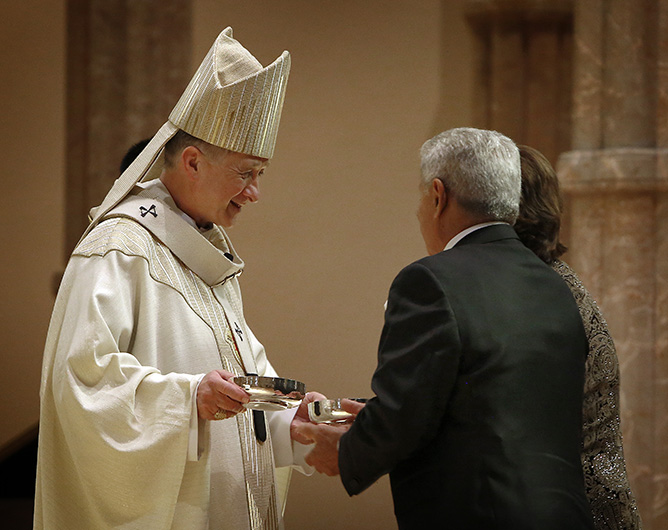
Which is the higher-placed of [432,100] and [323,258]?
[432,100]

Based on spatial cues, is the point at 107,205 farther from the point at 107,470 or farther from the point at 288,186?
the point at 288,186

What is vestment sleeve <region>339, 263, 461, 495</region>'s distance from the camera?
2.00 m

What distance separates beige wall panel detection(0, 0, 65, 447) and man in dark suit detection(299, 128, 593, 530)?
3.63 meters

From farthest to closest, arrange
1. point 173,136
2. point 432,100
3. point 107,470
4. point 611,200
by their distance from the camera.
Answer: point 432,100 → point 611,200 → point 173,136 → point 107,470

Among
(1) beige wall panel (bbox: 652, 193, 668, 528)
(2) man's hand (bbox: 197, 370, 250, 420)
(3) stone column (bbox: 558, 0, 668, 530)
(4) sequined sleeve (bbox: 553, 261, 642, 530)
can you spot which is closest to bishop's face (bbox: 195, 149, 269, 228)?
(2) man's hand (bbox: 197, 370, 250, 420)

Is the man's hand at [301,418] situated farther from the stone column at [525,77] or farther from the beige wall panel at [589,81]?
the stone column at [525,77]

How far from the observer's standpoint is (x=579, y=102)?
15.0 ft

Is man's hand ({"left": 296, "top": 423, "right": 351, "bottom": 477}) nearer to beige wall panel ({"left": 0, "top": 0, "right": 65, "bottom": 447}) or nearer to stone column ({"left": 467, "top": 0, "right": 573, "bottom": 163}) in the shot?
stone column ({"left": 467, "top": 0, "right": 573, "bottom": 163})

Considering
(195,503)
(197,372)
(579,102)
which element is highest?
(579,102)

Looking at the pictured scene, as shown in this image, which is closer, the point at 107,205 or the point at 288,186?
the point at 107,205

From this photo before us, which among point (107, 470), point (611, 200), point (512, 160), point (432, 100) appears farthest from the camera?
point (432, 100)

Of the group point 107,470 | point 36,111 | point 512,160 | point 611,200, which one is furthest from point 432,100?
point 107,470

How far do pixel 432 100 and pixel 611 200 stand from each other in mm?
1231

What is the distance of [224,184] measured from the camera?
111 inches
